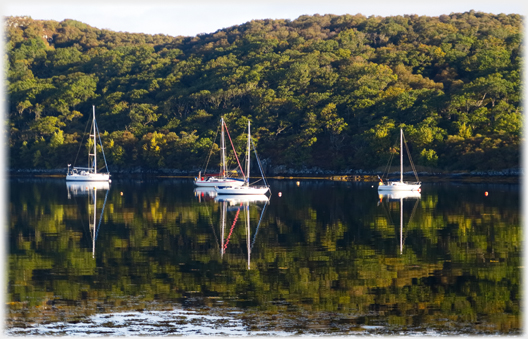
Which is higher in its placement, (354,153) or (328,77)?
(328,77)

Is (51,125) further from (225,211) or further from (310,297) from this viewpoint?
(310,297)

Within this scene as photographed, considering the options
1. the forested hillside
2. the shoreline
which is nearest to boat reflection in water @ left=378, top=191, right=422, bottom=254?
the shoreline

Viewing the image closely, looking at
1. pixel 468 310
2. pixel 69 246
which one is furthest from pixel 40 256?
pixel 468 310

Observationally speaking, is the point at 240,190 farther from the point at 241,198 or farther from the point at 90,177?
the point at 90,177

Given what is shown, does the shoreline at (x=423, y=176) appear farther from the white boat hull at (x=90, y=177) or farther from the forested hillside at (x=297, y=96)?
the white boat hull at (x=90, y=177)

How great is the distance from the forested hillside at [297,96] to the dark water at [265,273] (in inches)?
2147

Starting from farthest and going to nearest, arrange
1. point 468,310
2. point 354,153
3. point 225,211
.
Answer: point 354,153
point 225,211
point 468,310

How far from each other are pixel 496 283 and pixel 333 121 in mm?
83170

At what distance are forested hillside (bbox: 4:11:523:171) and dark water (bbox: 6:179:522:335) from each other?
5453 centimetres

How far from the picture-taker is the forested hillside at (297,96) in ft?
309

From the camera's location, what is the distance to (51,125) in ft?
399

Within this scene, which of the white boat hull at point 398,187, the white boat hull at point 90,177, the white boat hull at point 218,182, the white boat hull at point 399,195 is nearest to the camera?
the white boat hull at point 399,195

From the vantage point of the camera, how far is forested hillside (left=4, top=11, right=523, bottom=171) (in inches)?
3711

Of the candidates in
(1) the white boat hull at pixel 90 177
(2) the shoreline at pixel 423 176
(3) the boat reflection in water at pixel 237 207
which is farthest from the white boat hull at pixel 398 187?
(1) the white boat hull at pixel 90 177
